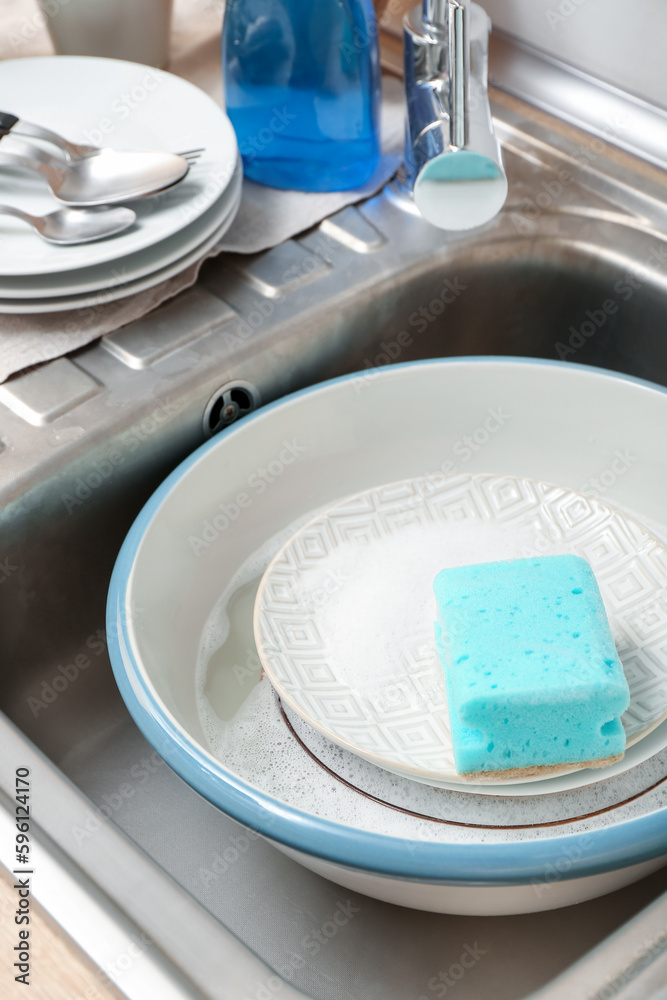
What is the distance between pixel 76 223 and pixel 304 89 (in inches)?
8.2

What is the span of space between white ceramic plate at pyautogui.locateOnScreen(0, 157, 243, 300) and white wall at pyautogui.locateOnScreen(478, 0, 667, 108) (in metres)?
0.34

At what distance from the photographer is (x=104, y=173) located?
25.0 inches

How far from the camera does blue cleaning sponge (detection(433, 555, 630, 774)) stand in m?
0.41

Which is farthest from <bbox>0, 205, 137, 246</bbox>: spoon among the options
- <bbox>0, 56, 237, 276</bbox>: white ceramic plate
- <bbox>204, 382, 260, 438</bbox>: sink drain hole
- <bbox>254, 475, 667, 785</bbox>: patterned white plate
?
<bbox>254, 475, 667, 785</bbox>: patterned white plate

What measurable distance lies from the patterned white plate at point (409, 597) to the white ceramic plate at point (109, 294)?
191 mm

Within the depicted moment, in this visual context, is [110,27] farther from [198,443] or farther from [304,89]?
[198,443]

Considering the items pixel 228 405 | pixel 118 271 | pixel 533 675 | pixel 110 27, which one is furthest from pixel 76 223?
pixel 533 675

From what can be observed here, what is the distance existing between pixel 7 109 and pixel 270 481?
14.2 inches

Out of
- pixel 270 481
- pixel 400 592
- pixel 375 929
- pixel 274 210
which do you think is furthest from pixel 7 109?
pixel 375 929

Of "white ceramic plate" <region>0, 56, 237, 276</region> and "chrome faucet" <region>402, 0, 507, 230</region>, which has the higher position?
"chrome faucet" <region>402, 0, 507, 230</region>

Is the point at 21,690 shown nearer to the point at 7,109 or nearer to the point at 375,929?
the point at 375,929

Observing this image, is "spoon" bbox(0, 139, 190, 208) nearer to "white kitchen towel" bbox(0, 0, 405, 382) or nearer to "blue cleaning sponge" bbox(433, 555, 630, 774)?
"white kitchen towel" bbox(0, 0, 405, 382)

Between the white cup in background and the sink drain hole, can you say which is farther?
the white cup in background

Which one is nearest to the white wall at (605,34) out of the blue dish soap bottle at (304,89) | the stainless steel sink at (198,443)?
the stainless steel sink at (198,443)
